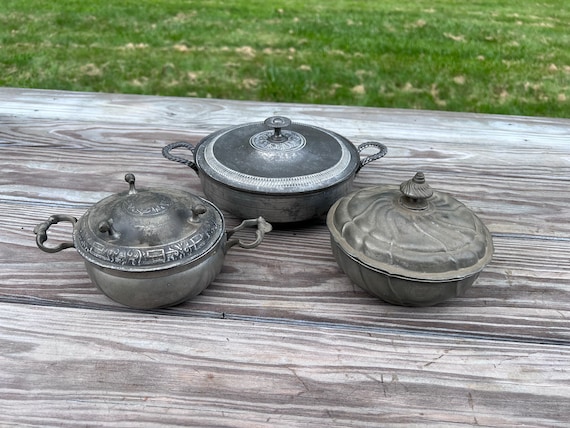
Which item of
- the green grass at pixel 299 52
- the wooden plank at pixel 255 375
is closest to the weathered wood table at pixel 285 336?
the wooden plank at pixel 255 375

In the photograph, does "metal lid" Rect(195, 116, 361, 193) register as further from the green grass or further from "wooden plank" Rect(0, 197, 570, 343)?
the green grass

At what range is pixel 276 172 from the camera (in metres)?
1.00

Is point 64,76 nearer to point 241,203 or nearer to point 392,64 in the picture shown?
point 392,64

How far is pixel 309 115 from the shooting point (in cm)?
160

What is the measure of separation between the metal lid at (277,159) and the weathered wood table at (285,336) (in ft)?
0.44

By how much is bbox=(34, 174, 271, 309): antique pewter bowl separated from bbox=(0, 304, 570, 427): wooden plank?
0.07m

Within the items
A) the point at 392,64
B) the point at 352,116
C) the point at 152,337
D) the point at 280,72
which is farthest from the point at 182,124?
the point at 392,64

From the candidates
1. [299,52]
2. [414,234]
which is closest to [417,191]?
[414,234]

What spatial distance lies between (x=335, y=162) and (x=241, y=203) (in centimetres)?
20

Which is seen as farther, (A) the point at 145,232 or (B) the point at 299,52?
(B) the point at 299,52

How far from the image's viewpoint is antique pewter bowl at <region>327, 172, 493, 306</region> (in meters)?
0.80

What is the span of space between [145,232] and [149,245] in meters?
0.02

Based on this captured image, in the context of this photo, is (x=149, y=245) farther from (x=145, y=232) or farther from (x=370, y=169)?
(x=370, y=169)

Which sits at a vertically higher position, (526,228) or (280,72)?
(526,228)
